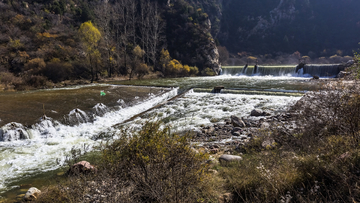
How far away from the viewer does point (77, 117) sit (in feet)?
29.3

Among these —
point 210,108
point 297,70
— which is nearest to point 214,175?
point 210,108

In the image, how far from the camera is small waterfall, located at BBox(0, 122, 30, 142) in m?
6.82

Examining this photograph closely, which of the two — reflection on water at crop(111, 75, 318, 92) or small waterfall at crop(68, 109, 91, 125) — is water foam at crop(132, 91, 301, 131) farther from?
reflection on water at crop(111, 75, 318, 92)

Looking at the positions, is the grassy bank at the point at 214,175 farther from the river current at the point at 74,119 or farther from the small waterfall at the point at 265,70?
the small waterfall at the point at 265,70

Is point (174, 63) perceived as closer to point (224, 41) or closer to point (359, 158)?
point (359, 158)

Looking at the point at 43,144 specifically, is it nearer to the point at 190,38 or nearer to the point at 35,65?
the point at 35,65

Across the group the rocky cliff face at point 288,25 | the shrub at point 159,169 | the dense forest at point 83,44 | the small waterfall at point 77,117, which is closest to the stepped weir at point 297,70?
the dense forest at point 83,44

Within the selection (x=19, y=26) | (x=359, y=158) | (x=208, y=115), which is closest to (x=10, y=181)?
(x=359, y=158)

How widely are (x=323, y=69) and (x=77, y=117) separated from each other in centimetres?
3396

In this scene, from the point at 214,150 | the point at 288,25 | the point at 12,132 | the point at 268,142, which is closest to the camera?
the point at 268,142

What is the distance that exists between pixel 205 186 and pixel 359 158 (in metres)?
2.24

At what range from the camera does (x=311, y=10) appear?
8325 centimetres

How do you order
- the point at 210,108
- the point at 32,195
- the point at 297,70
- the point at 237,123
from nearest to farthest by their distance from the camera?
the point at 32,195 < the point at 237,123 < the point at 210,108 < the point at 297,70

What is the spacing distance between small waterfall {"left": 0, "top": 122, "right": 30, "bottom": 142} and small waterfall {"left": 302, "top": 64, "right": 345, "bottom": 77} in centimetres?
3524
